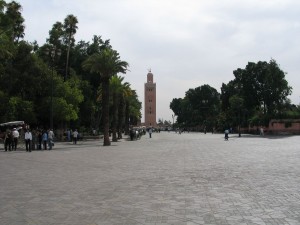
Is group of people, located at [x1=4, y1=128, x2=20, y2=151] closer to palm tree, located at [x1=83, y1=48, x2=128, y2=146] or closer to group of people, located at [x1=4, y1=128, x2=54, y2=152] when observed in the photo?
group of people, located at [x1=4, y1=128, x2=54, y2=152]

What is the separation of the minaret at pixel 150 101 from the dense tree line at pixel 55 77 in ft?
382

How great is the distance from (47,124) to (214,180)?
4944 centimetres

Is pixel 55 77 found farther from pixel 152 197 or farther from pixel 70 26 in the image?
pixel 152 197

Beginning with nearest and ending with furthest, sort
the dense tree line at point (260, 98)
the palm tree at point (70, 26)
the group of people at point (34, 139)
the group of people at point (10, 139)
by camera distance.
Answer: the group of people at point (10, 139)
the group of people at point (34, 139)
the palm tree at point (70, 26)
the dense tree line at point (260, 98)

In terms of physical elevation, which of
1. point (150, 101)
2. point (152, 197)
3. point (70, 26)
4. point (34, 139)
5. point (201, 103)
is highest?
point (150, 101)

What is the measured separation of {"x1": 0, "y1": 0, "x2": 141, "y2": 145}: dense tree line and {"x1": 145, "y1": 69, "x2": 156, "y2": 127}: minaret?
382 feet

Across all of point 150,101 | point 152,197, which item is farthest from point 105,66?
point 150,101

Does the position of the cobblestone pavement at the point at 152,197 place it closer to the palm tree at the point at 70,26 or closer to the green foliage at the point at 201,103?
the palm tree at the point at 70,26

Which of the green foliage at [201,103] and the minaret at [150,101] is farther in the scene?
the minaret at [150,101]

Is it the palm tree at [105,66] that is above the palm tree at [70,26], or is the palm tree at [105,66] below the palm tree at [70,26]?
below

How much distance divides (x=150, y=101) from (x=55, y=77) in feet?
445

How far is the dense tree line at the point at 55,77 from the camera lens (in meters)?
42.2

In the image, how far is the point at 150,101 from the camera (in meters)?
189

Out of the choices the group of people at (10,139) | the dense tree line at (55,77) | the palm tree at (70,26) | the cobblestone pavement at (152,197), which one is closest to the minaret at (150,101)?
the dense tree line at (55,77)
